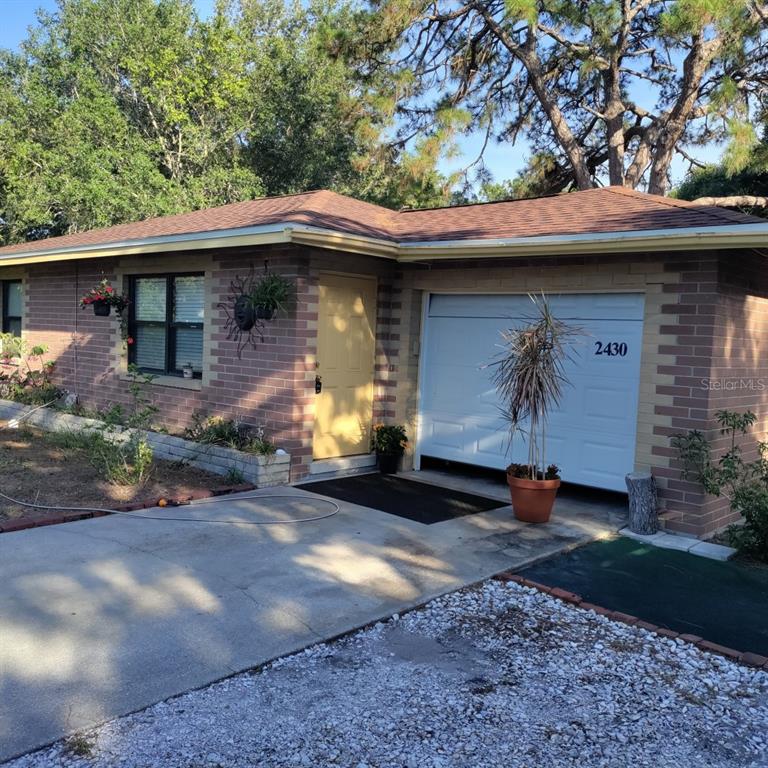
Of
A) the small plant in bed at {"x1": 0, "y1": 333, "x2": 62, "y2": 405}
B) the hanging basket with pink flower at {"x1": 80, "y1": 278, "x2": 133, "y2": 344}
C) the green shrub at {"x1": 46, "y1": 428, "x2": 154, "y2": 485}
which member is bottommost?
the green shrub at {"x1": 46, "y1": 428, "x2": 154, "y2": 485}

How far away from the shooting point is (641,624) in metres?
4.56

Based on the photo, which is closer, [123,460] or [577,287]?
[577,287]

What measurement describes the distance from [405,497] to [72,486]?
343 centimetres

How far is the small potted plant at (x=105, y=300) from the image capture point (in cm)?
1040

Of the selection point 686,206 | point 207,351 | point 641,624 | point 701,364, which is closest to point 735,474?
point 701,364

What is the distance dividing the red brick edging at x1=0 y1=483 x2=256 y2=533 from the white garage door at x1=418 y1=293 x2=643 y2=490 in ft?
8.49

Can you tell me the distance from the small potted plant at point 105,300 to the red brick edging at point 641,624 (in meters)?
7.35

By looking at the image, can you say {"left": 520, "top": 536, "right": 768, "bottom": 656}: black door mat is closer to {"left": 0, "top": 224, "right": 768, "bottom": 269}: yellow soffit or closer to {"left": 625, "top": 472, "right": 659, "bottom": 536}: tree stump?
{"left": 625, "top": 472, "right": 659, "bottom": 536}: tree stump

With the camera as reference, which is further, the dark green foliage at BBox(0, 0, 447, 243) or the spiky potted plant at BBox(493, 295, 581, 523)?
the dark green foliage at BBox(0, 0, 447, 243)

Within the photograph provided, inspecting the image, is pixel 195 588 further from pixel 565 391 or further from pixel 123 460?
pixel 565 391

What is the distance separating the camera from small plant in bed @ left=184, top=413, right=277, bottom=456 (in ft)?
26.8

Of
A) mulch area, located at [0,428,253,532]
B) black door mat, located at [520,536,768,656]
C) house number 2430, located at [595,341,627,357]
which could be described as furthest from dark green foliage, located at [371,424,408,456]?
black door mat, located at [520,536,768,656]

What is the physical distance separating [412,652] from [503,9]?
15551 millimetres

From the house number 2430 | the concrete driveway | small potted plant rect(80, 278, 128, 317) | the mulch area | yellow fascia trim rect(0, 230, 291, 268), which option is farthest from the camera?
small potted plant rect(80, 278, 128, 317)
